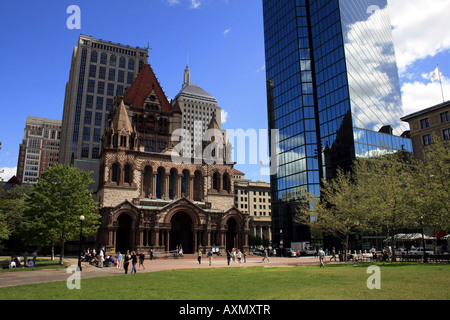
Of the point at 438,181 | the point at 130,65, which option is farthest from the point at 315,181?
the point at 130,65

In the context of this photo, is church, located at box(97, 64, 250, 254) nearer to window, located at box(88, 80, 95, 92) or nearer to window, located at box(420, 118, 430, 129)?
window, located at box(420, 118, 430, 129)

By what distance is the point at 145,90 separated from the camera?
236ft

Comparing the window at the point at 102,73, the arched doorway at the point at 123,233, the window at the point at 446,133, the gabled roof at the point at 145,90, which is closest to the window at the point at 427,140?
the window at the point at 446,133

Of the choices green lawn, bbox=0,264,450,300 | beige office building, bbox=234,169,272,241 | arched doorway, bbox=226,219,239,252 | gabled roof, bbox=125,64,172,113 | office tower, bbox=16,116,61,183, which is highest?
office tower, bbox=16,116,61,183

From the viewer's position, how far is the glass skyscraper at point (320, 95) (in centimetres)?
6725

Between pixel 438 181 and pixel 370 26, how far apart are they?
6346 centimetres

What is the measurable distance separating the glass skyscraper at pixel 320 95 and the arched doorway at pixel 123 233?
31551 mm

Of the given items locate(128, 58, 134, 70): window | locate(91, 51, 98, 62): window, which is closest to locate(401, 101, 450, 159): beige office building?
→ locate(128, 58, 134, 70): window

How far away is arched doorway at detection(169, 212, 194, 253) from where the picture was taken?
55.4m

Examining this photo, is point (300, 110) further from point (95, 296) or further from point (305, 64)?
point (95, 296)

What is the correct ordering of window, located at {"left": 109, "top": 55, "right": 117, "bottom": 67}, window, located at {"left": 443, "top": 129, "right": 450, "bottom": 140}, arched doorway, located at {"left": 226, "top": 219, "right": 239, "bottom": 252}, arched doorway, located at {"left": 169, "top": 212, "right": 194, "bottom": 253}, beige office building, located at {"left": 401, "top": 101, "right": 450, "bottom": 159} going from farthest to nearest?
window, located at {"left": 109, "top": 55, "right": 117, "bottom": 67} → arched doorway, located at {"left": 226, "top": 219, "right": 239, "bottom": 252} → beige office building, located at {"left": 401, "top": 101, "right": 450, "bottom": 159} → window, located at {"left": 443, "top": 129, "right": 450, "bottom": 140} → arched doorway, located at {"left": 169, "top": 212, "right": 194, "bottom": 253}

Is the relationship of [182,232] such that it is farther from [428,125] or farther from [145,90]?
[428,125]

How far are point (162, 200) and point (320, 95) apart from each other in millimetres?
40246

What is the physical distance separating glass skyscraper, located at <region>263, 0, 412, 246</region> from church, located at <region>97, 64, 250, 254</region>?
1641cm
